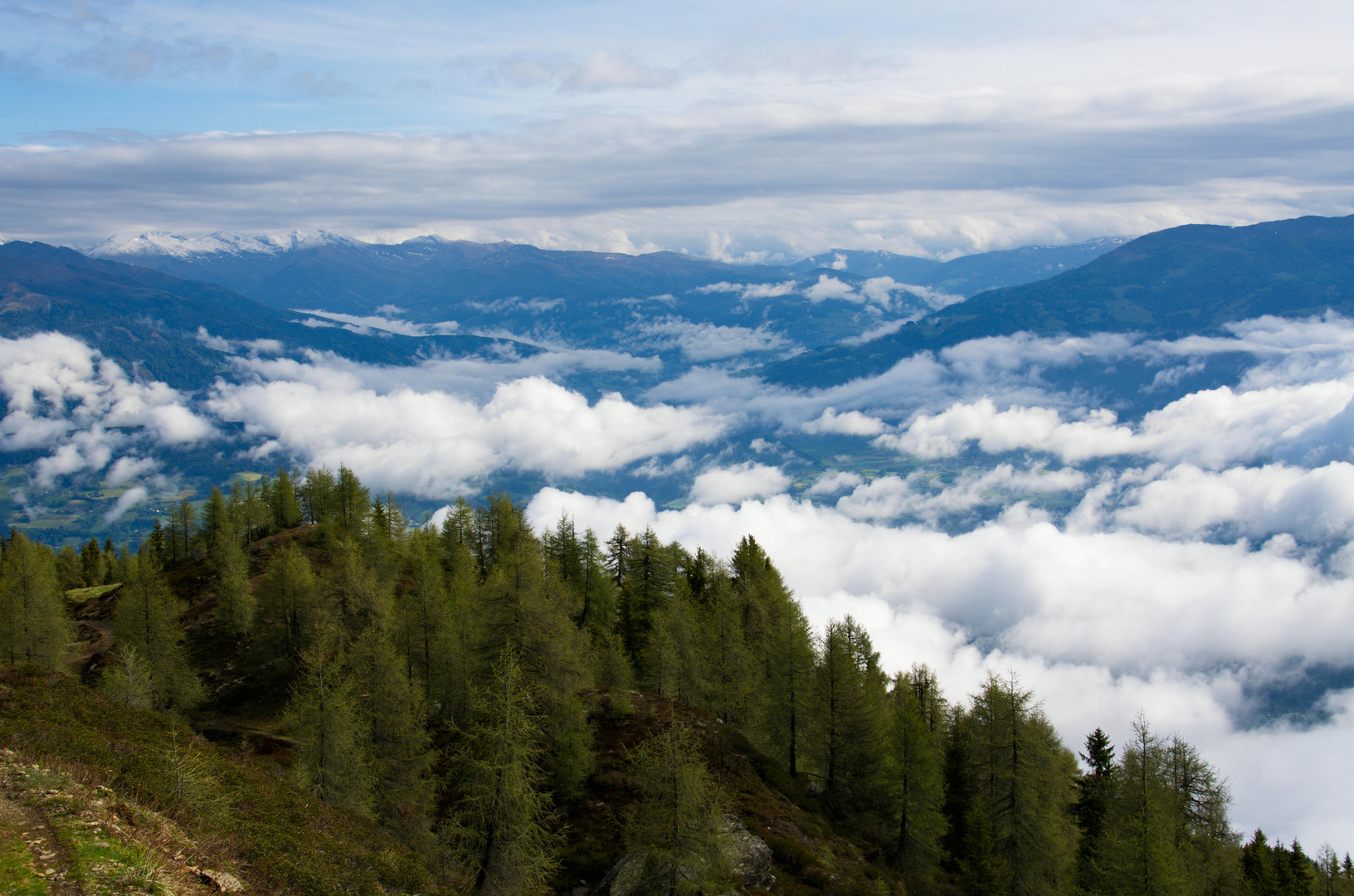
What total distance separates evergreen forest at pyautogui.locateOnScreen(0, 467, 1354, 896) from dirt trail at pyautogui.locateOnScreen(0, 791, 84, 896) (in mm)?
3097

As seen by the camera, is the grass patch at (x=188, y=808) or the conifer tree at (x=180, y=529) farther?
the conifer tree at (x=180, y=529)

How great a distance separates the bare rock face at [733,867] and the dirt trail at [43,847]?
786 inches

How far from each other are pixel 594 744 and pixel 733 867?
14.4m

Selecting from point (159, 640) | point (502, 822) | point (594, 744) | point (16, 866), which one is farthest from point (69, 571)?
point (16, 866)

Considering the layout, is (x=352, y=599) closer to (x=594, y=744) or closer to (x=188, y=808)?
(x=594, y=744)

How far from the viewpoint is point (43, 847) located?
14.0m

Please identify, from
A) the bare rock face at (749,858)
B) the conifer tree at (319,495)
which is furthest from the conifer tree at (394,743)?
the conifer tree at (319,495)

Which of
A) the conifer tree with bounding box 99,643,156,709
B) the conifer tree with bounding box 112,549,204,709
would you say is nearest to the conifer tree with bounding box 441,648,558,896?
the conifer tree with bounding box 99,643,156,709

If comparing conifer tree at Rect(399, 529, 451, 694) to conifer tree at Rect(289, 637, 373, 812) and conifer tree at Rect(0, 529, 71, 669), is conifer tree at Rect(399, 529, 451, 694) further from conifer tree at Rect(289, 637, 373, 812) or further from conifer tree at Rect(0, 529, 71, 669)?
conifer tree at Rect(0, 529, 71, 669)

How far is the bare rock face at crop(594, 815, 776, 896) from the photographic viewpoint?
95.1 feet

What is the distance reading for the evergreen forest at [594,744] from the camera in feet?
89.3

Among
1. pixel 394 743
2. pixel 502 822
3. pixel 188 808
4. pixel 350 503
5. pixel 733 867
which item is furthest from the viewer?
pixel 350 503

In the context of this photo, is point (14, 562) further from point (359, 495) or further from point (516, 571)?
point (516, 571)

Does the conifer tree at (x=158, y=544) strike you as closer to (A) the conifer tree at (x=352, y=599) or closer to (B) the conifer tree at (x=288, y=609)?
(B) the conifer tree at (x=288, y=609)
